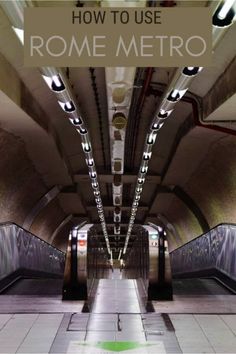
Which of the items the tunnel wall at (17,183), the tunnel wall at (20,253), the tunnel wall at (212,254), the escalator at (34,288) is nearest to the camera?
the escalator at (34,288)

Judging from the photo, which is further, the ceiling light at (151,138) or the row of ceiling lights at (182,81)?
the ceiling light at (151,138)

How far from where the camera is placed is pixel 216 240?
1294cm

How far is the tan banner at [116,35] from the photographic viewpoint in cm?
410

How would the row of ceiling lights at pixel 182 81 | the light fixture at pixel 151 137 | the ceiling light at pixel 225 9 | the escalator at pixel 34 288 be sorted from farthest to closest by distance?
the light fixture at pixel 151 137, the escalator at pixel 34 288, the row of ceiling lights at pixel 182 81, the ceiling light at pixel 225 9

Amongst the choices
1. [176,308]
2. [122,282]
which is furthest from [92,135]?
[176,308]

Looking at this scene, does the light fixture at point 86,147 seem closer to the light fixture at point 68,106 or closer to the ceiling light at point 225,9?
the light fixture at point 68,106

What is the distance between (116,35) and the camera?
4.11m

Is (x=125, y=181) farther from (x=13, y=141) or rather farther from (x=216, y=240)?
(x=13, y=141)

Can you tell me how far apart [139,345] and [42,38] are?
3141mm

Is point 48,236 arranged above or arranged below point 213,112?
below

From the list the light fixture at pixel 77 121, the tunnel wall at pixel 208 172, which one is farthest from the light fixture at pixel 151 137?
the light fixture at pixel 77 121

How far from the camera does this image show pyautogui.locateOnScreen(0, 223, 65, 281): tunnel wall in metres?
10.6

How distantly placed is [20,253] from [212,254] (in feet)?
16.8

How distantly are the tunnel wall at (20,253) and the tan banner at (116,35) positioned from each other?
6.70m
